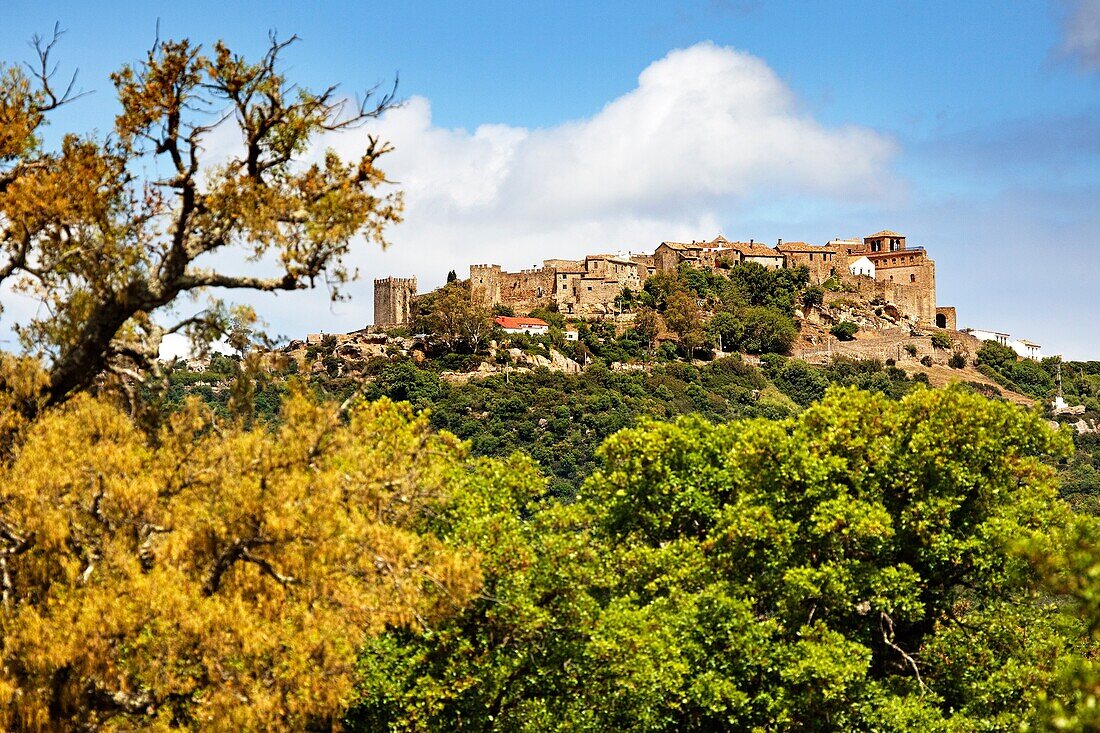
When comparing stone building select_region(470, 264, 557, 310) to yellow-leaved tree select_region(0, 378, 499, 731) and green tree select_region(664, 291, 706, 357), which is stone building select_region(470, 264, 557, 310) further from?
yellow-leaved tree select_region(0, 378, 499, 731)

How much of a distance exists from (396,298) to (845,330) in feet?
133

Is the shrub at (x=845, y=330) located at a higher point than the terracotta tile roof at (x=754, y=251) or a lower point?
lower

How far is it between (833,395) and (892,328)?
99648mm

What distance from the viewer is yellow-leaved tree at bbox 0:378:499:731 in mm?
11836

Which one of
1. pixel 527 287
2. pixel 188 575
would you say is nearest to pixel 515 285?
pixel 527 287

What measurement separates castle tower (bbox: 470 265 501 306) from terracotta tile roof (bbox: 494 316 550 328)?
4.07m

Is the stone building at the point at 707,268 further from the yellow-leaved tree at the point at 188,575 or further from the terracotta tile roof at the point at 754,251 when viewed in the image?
the yellow-leaved tree at the point at 188,575

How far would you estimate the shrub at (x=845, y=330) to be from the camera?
12062 cm

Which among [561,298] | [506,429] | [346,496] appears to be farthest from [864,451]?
[561,298]

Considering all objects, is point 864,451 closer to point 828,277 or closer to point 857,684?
point 857,684

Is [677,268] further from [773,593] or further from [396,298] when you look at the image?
[773,593]

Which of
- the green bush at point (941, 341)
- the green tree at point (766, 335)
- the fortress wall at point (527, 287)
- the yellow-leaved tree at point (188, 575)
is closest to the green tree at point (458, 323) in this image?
the fortress wall at point (527, 287)

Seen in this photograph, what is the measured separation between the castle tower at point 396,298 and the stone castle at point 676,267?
86 mm

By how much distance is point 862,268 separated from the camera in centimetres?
12900
